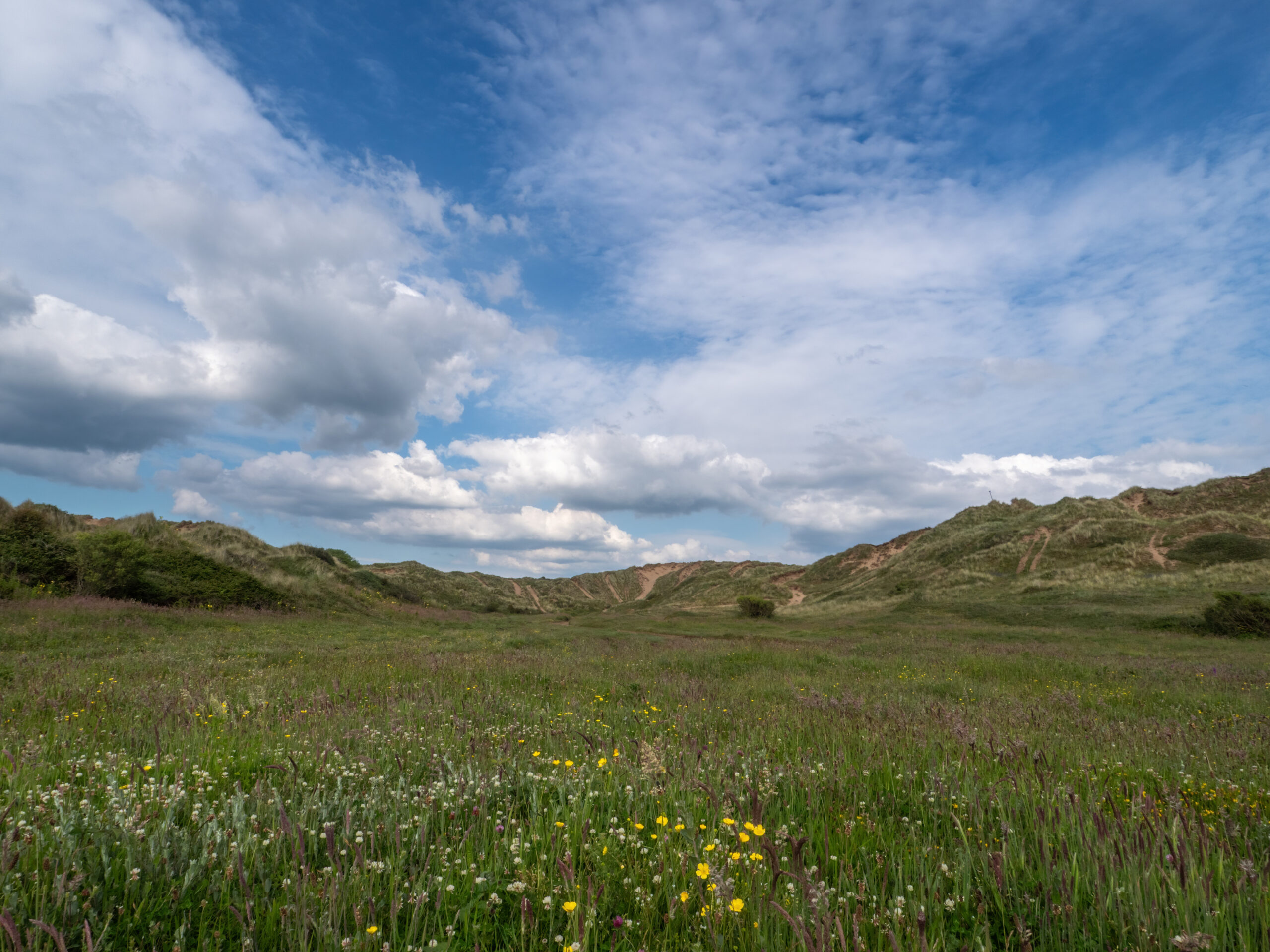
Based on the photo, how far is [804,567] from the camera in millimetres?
115062

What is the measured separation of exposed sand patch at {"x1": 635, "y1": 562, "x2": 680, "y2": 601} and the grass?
120 metres

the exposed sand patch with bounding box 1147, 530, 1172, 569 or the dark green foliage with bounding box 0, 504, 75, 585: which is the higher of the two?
the exposed sand patch with bounding box 1147, 530, 1172, 569

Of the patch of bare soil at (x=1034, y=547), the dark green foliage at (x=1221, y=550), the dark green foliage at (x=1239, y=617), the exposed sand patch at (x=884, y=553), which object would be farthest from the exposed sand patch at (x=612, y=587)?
the dark green foliage at (x=1239, y=617)

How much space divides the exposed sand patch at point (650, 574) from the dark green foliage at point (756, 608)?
68.6 metres

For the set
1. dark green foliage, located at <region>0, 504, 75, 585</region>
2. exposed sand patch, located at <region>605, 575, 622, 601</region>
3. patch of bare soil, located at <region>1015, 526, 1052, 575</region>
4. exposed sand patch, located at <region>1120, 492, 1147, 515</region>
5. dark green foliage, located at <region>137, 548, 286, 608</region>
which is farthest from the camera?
exposed sand patch, located at <region>605, 575, 622, 601</region>

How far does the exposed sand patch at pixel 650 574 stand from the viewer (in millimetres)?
131875

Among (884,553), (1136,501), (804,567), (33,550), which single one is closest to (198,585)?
(33,550)

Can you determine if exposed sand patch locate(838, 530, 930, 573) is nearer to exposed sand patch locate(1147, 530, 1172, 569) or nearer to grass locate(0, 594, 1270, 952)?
exposed sand patch locate(1147, 530, 1172, 569)

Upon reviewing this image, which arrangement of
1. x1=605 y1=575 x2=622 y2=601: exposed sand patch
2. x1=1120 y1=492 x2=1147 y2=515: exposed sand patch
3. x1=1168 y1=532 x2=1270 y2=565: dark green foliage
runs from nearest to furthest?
1. x1=1168 y1=532 x2=1270 y2=565: dark green foliage
2. x1=1120 y1=492 x2=1147 y2=515: exposed sand patch
3. x1=605 y1=575 x2=622 y2=601: exposed sand patch

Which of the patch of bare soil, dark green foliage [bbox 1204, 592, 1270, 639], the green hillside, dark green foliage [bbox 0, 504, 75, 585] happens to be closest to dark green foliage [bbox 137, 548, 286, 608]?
the green hillside

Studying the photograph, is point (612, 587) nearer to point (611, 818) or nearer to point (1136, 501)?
point (1136, 501)

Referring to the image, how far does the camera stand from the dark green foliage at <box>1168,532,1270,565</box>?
2088 inches

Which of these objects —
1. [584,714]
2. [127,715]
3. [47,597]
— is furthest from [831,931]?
[47,597]

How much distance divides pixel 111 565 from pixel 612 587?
4359 inches
